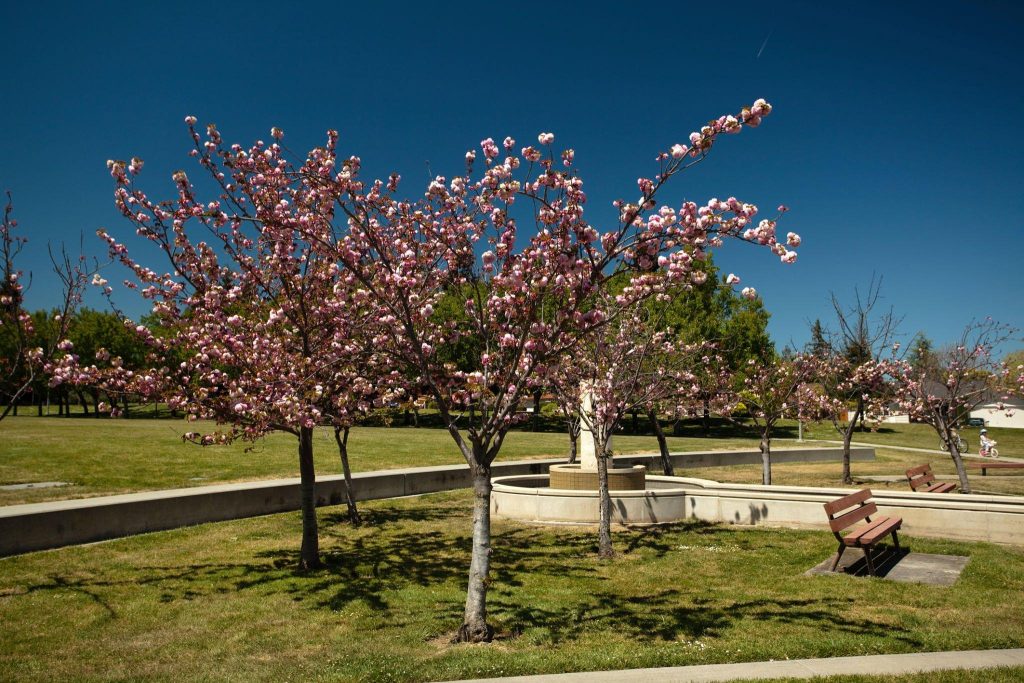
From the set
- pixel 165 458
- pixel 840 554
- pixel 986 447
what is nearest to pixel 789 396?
pixel 840 554

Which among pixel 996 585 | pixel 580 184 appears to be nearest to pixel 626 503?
pixel 996 585

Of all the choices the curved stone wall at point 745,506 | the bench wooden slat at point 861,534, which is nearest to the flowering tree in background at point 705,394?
the curved stone wall at point 745,506

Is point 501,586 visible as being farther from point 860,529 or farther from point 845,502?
point 860,529

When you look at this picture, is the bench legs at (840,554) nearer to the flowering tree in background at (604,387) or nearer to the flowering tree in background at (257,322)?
the flowering tree in background at (604,387)

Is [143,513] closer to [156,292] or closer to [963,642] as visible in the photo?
[156,292]

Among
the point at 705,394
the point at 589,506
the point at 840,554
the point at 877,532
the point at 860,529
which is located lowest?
the point at 589,506

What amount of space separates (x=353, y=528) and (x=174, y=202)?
6835 mm

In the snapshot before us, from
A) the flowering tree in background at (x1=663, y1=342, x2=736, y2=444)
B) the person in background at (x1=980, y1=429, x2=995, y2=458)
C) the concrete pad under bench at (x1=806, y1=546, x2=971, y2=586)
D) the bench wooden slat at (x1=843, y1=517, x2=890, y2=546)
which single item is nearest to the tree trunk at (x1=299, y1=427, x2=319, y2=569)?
the concrete pad under bench at (x1=806, y1=546, x2=971, y2=586)

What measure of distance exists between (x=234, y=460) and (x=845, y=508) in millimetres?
16982

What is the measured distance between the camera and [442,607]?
794 cm

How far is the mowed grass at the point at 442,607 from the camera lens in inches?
241

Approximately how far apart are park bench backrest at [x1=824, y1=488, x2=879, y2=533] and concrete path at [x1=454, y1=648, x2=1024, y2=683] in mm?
3048

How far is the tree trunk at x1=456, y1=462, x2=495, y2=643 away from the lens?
670 centimetres

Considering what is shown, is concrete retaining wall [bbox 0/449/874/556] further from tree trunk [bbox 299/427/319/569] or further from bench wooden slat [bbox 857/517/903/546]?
bench wooden slat [bbox 857/517/903/546]
